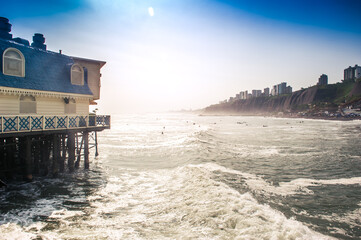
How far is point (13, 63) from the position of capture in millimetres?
14539

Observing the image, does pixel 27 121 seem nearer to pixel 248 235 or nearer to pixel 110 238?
pixel 110 238

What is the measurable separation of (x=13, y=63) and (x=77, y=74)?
4843 millimetres

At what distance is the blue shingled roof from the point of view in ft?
47.5

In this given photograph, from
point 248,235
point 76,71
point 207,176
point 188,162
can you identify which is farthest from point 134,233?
point 76,71

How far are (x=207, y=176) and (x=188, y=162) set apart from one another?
18.1ft

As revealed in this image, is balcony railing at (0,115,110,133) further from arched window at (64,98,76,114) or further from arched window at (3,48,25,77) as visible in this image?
arched window at (3,48,25,77)

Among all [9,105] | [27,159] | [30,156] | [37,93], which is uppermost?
[37,93]

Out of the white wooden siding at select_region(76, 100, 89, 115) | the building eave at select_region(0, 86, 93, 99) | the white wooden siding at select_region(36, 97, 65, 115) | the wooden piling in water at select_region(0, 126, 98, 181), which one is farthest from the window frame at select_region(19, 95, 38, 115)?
the white wooden siding at select_region(76, 100, 89, 115)

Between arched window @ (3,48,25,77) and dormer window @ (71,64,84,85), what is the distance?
386cm

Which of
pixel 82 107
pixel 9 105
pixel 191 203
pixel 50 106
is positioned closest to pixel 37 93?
pixel 50 106

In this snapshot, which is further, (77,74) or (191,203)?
(77,74)

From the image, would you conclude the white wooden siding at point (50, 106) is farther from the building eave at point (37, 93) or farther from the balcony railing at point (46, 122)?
the balcony railing at point (46, 122)

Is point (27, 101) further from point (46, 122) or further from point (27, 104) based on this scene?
point (46, 122)

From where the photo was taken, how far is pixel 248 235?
8.51 meters
